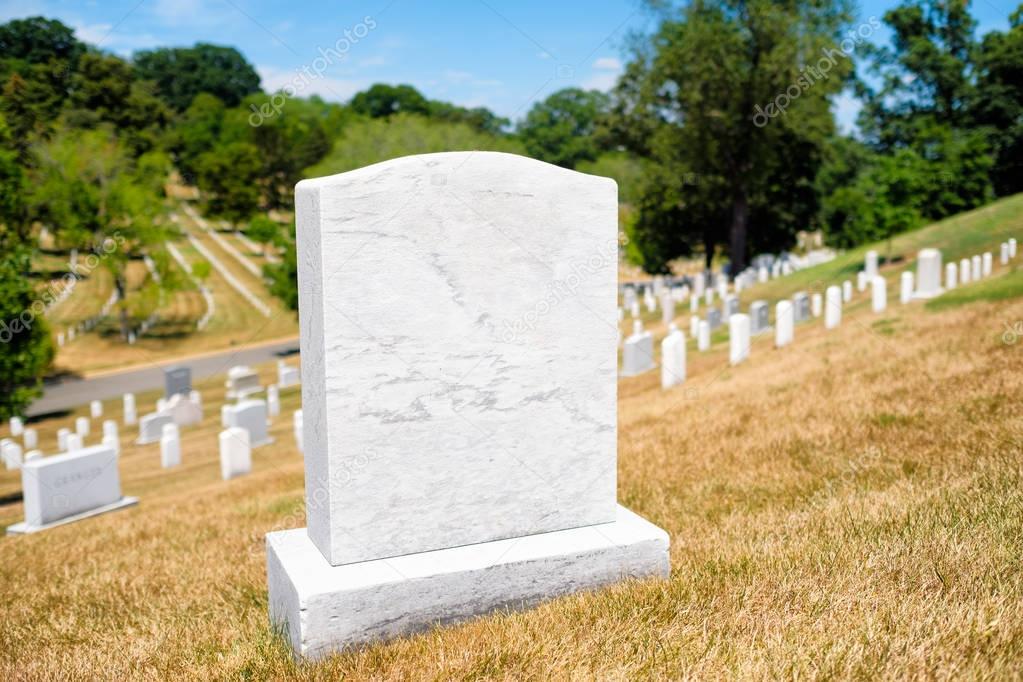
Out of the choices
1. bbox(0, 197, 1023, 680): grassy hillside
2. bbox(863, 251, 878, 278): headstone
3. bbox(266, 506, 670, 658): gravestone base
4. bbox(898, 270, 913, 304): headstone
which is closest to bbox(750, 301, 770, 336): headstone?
bbox(898, 270, 913, 304): headstone

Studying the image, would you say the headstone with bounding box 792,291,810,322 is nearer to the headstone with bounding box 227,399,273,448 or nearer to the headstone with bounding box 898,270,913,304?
the headstone with bounding box 898,270,913,304

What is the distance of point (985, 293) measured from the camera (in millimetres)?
15930

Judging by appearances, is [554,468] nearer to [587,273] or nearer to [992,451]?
[587,273]

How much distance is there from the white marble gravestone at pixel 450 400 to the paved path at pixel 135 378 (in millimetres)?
31424

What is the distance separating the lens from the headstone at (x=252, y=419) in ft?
55.2

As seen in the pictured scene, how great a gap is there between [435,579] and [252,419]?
14329mm

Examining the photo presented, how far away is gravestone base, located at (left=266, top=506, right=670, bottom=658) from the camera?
3643 millimetres

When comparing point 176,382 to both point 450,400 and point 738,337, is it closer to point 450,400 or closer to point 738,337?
point 738,337

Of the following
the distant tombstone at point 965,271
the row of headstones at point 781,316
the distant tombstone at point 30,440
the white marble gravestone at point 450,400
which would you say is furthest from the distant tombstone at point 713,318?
the white marble gravestone at point 450,400

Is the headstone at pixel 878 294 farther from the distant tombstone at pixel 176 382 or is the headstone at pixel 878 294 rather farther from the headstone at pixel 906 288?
the distant tombstone at pixel 176 382

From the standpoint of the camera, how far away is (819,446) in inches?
253

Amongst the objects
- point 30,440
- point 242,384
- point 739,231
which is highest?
point 739,231

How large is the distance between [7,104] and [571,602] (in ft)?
229

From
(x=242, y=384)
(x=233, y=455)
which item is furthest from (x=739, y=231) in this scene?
(x=233, y=455)
